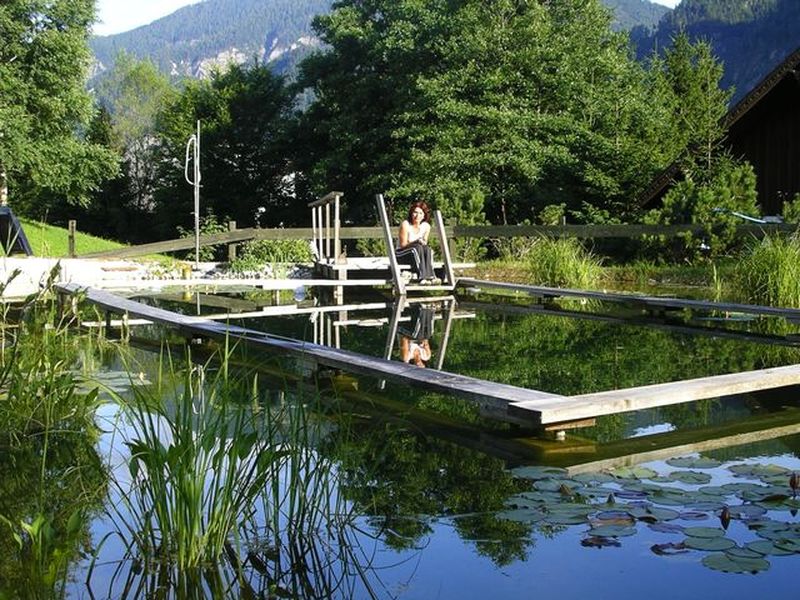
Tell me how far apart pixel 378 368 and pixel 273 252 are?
14792 millimetres

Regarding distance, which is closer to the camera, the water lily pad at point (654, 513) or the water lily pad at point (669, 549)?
the water lily pad at point (669, 549)

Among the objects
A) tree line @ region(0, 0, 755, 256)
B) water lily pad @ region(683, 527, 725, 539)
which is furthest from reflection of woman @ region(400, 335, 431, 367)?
tree line @ region(0, 0, 755, 256)

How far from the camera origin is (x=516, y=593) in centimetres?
303

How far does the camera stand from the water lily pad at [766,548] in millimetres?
3254

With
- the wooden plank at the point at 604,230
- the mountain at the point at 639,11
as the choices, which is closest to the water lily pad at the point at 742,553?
the wooden plank at the point at 604,230

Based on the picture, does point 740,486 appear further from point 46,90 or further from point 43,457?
point 46,90

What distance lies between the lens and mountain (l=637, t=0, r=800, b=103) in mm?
92000

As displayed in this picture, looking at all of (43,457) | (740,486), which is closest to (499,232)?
(740,486)

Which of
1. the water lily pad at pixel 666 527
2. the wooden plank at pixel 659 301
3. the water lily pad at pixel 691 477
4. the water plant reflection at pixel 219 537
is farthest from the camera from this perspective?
the wooden plank at pixel 659 301

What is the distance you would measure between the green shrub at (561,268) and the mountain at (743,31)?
78556 mm

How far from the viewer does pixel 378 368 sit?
19.2 feet

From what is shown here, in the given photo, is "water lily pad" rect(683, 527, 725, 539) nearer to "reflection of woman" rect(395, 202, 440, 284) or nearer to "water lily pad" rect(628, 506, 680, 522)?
"water lily pad" rect(628, 506, 680, 522)

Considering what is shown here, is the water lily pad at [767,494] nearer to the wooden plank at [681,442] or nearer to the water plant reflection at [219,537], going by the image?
the wooden plank at [681,442]

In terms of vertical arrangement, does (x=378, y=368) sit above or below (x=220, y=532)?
above
